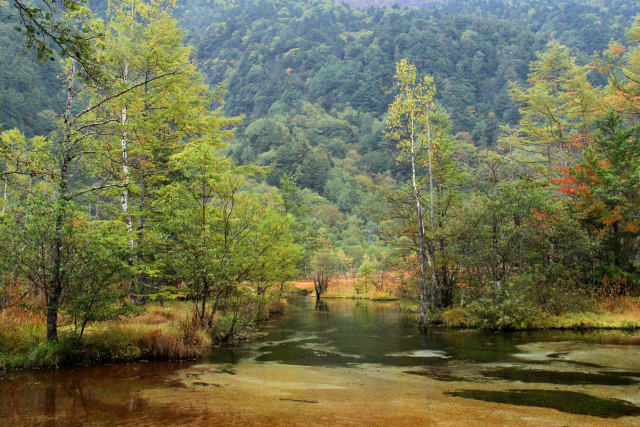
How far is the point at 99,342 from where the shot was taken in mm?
10938

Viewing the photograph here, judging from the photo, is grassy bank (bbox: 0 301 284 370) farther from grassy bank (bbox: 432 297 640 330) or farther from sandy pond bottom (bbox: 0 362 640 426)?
grassy bank (bbox: 432 297 640 330)

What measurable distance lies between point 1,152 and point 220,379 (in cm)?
627

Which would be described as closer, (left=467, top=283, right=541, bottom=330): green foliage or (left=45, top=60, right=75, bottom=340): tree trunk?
(left=45, top=60, right=75, bottom=340): tree trunk

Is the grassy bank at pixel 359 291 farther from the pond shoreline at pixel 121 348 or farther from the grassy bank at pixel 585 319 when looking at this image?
the pond shoreline at pixel 121 348

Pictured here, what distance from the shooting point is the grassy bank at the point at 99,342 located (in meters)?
9.90

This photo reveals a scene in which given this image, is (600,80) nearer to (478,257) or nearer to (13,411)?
(478,257)

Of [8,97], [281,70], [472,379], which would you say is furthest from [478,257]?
[281,70]

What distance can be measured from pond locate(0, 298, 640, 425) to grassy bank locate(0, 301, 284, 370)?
0.48m

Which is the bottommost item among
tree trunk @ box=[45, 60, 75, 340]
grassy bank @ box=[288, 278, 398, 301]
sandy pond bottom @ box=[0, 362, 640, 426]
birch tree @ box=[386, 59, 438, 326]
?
grassy bank @ box=[288, 278, 398, 301]

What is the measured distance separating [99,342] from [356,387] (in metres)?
6.81

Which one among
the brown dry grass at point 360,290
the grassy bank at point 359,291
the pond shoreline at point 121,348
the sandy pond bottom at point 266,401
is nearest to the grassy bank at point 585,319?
the pond shoreline at point 121,348

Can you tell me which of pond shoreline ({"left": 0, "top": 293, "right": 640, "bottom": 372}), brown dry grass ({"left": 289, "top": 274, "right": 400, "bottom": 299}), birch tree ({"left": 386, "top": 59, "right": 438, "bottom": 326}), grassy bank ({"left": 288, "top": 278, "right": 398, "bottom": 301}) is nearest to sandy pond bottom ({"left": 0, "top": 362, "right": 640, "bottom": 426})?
Answer: pond shoreline ({"left": 0, "top": 293, "right": 640, "bottom": 372})

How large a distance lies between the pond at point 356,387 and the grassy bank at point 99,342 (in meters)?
0.48

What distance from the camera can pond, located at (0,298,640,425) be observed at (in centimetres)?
673
